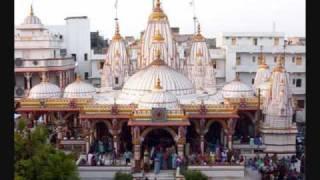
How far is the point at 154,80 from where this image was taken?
57.8 ft

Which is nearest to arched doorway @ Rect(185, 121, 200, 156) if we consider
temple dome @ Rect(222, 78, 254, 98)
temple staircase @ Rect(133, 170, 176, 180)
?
temple staircase @ Rect(133, 170, 176, 180)

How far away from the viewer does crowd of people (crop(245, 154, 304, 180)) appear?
46.1 feet

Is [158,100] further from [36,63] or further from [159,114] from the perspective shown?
[36,63]

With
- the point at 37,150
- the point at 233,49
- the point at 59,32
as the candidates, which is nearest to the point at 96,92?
the point at 37,150

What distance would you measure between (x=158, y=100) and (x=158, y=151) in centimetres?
179

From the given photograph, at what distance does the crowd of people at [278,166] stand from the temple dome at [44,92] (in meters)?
8.83

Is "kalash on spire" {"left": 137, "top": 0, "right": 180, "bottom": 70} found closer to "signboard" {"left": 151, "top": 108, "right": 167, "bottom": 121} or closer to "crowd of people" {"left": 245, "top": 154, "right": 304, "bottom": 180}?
"signboard" {"left": 151, "top": 108, "right": 167, "bottom": 121}

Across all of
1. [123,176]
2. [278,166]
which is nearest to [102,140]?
[123,176]

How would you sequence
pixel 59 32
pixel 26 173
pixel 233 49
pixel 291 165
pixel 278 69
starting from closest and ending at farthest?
1. pixel 26 173
2. pixel 291 165
3. pixel 278 69
4. pixel 233 49
5. pixel 59 32

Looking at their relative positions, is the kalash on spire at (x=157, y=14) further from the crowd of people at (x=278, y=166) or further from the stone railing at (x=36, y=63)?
the stone railing at (x=36, y=63)

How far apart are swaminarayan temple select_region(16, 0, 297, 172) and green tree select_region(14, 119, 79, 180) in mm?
4740
